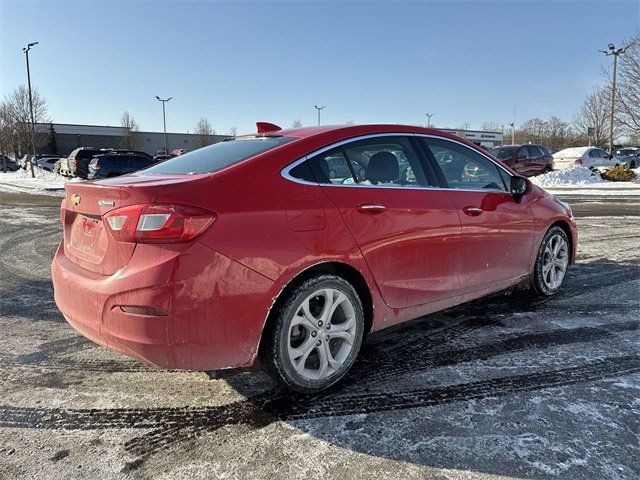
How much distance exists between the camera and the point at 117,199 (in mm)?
2619

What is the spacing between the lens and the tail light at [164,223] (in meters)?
2.46

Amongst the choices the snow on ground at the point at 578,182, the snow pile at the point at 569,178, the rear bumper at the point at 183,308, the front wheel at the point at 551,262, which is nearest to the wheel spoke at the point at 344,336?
the rear bumper at the point at 183,308

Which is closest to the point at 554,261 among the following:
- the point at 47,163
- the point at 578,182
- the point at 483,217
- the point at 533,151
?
the point at 483,217

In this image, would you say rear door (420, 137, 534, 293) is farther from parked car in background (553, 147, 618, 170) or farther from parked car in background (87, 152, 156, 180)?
parked car in background (553, 147, 618, 170)

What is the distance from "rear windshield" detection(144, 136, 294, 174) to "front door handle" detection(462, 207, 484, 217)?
1.48 meters

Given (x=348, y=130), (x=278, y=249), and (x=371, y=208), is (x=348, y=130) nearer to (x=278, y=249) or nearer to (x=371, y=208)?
(x=371, y=208)

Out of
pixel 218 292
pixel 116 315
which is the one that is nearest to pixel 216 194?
pixel 218 292

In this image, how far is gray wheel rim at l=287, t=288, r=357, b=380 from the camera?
9.43 ft

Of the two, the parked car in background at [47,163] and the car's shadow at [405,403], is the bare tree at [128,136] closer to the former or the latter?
the parked car in background at [47,163]

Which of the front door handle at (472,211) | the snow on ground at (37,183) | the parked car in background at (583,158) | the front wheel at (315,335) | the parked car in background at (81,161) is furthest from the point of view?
the parked car in background at (583,158)

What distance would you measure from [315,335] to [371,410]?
20.7 inches

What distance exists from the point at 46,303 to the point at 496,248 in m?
4.22

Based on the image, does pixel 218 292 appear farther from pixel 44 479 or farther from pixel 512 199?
pixel 512 199

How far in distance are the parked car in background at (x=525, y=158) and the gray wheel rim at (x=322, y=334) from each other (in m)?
21.7
